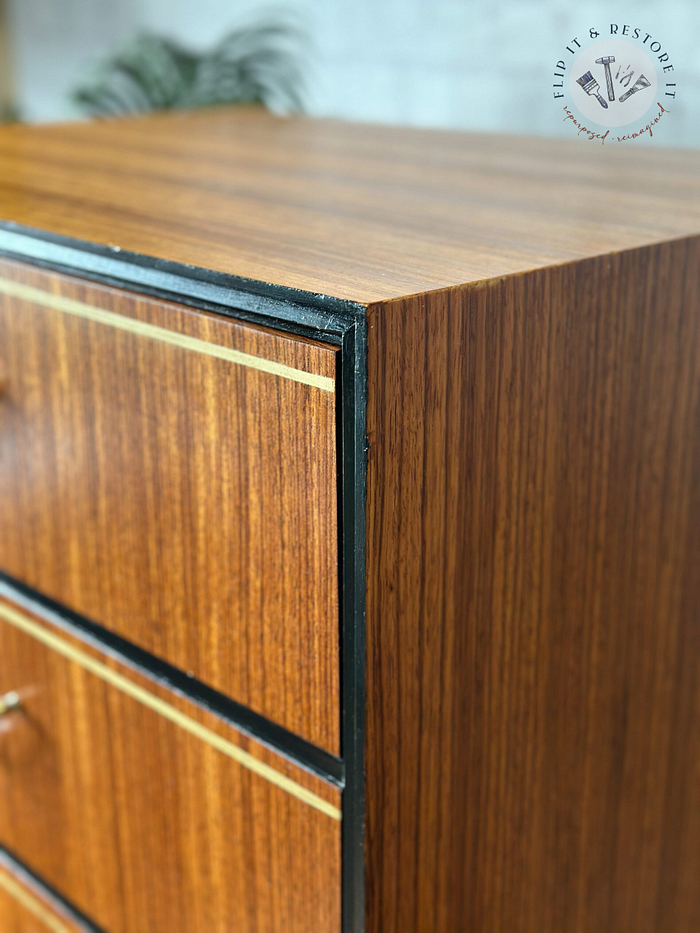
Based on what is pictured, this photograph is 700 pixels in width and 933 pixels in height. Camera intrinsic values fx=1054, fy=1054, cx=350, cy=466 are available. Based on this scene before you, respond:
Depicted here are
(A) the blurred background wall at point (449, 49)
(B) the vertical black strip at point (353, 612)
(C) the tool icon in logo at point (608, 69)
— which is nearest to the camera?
(B) the vertical black strip at point (353, 612)

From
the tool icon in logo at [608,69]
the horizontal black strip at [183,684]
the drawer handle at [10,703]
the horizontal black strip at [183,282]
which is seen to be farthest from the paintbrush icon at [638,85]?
the drawer handle at [10,703]

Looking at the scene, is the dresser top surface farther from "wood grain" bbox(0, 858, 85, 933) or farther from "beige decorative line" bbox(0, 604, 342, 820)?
"wood grain" bbox(0, 858, 85, 933)

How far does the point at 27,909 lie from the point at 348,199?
49 cm

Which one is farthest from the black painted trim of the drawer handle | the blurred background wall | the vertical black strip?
the blurred background wall

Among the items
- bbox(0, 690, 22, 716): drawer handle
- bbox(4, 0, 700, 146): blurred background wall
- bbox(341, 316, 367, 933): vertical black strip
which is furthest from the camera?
bbox(4, 0, 700, 146): blurred background wall

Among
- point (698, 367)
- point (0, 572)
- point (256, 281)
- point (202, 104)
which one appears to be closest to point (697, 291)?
point (698, 367)

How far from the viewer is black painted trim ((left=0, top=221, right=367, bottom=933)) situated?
0.36 metres

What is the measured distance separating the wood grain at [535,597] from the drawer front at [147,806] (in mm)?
53

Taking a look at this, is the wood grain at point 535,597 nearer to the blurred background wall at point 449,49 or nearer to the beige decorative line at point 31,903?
the beige decorative line at point 31,903

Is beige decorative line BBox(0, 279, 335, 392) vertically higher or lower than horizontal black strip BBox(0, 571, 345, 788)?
higher

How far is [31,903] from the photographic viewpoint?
2.20 feet

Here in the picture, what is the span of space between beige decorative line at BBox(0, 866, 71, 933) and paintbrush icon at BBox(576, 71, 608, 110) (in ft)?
1.81

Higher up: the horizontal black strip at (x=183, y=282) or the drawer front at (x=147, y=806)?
the horizontal black strip at (x=183, y=282)

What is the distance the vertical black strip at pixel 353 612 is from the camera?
1.19ft
